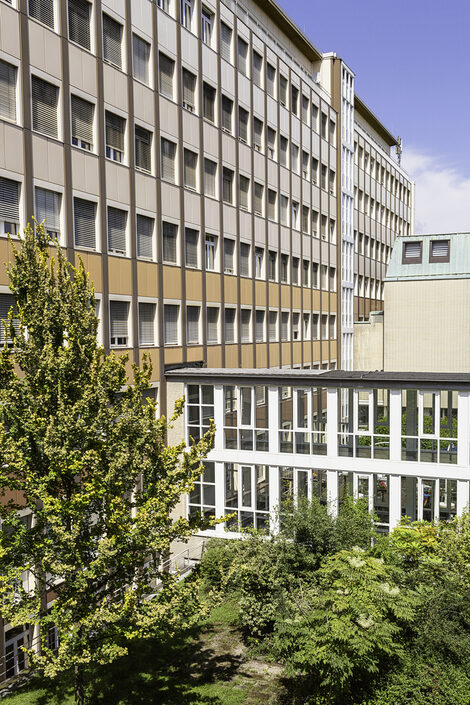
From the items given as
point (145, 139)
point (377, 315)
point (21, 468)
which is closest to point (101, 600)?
point (21, 468)

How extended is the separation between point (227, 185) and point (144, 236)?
968cm

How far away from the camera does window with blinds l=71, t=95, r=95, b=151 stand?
23.4 meters

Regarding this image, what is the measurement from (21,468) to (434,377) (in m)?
16.7

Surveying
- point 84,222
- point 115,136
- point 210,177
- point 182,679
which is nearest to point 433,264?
point 210,177

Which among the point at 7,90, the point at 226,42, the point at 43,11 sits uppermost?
the point at 226,42

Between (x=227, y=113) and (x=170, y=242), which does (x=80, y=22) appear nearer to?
(x=170, y=242)

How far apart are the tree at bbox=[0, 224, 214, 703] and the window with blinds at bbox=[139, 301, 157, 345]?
12713mm

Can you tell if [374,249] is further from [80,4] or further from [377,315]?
[80,4]

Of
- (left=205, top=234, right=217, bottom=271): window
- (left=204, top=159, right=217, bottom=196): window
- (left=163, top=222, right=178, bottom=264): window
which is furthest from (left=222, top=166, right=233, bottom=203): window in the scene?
(left=163, top=222, right=178, bottom=264): window

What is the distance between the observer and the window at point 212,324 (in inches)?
1319

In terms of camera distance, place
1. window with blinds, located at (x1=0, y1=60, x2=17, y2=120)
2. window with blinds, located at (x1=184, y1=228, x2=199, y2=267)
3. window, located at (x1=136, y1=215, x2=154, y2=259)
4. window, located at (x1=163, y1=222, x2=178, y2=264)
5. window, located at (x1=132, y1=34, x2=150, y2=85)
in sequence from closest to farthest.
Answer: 1. window with blinds, located at (x1=0, y1=60, x2=17, y2=120)
2. window, located at (x1=132, y1=34, x2=150, y2=85)
3. window, located at (x1=136, y1=215, x2=154, y2=259)
4. window, located at (x1=163, y1=222, x2=178, y2=264)
5. window with blinds, located at (x1=184, y1=228, x2=199, y2=267)

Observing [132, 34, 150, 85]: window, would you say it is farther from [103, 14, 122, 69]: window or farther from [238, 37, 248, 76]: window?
[238, 37, 248, 76]: window

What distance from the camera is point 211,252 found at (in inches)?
1330

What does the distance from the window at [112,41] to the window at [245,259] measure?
14061 millimetres
